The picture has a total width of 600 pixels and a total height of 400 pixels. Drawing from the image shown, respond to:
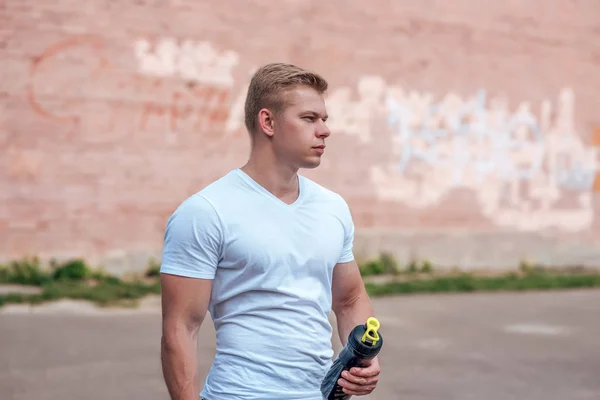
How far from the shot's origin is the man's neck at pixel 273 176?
2.88 metres

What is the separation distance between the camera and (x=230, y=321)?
2.75 meters

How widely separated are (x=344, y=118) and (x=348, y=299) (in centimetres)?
984

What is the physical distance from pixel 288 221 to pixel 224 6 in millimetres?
9318

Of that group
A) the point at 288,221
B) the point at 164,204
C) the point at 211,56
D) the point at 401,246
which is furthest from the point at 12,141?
the point at 288,221

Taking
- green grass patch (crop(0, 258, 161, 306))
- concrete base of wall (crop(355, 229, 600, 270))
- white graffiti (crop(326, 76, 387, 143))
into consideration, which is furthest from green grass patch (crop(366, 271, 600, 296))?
green grass patch (crop(0, 258, 161, 306))

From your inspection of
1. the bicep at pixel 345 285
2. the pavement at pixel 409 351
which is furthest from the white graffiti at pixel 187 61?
the bicep at pixel 345 285

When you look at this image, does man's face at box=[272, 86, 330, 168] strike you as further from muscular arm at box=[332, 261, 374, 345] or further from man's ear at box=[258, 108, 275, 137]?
muscular arm at box=[332, 261, 374, 345]

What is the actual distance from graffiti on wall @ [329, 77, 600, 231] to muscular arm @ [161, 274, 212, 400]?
10.1m

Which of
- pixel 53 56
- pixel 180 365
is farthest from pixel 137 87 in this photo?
pixel 180 365

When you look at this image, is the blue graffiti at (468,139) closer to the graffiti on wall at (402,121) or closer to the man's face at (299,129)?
the graffiti on wall at (402,121)

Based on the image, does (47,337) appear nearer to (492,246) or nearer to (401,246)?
(401,246)

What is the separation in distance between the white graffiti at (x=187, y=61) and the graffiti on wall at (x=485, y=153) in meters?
1.72

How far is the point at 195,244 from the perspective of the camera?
2670mm

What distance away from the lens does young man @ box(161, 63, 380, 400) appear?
105 inches
